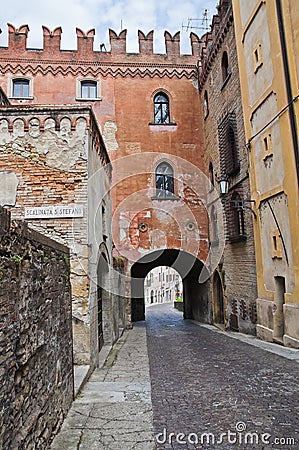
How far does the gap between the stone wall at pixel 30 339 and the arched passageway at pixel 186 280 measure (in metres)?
12.2

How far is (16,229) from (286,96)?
8.47 metres

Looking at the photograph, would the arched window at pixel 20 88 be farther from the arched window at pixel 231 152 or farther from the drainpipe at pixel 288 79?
the drainpipe at pixel 288 79

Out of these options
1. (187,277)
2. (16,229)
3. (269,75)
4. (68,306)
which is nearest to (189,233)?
(187,277)

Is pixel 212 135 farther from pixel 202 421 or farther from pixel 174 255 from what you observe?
pixel 202 421

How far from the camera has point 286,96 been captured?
32.0ft

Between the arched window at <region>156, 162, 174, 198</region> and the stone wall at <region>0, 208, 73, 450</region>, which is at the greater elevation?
the arched window at <region>156, 162, 174, 198</region>

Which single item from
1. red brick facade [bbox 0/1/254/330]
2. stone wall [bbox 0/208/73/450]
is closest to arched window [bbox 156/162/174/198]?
red brick facade [bbox 0/1/254/330]

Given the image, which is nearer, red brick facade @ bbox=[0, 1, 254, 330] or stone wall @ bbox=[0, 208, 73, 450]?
stone wall @ bbox=[0, 208, 73, 450]

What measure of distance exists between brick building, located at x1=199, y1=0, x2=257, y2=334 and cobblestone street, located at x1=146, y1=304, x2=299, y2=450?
3.23m

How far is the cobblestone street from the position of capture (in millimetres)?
4250

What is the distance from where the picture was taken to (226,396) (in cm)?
570

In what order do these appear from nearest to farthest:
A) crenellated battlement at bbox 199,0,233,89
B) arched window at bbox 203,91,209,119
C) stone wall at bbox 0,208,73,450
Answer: stone wall at bbox 0,208,73,450
crenellated battlement at bbox 199,0,233,89
arched window at bbox 203,91,209,119

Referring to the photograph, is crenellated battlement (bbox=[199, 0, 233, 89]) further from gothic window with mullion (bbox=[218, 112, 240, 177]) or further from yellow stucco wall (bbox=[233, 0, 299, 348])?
gothic window with mullion (bbox=[218, 112, 240, 177])

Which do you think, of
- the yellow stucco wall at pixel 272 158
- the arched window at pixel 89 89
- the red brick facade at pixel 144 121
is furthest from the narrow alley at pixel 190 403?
the arched window at pixel 89 89
